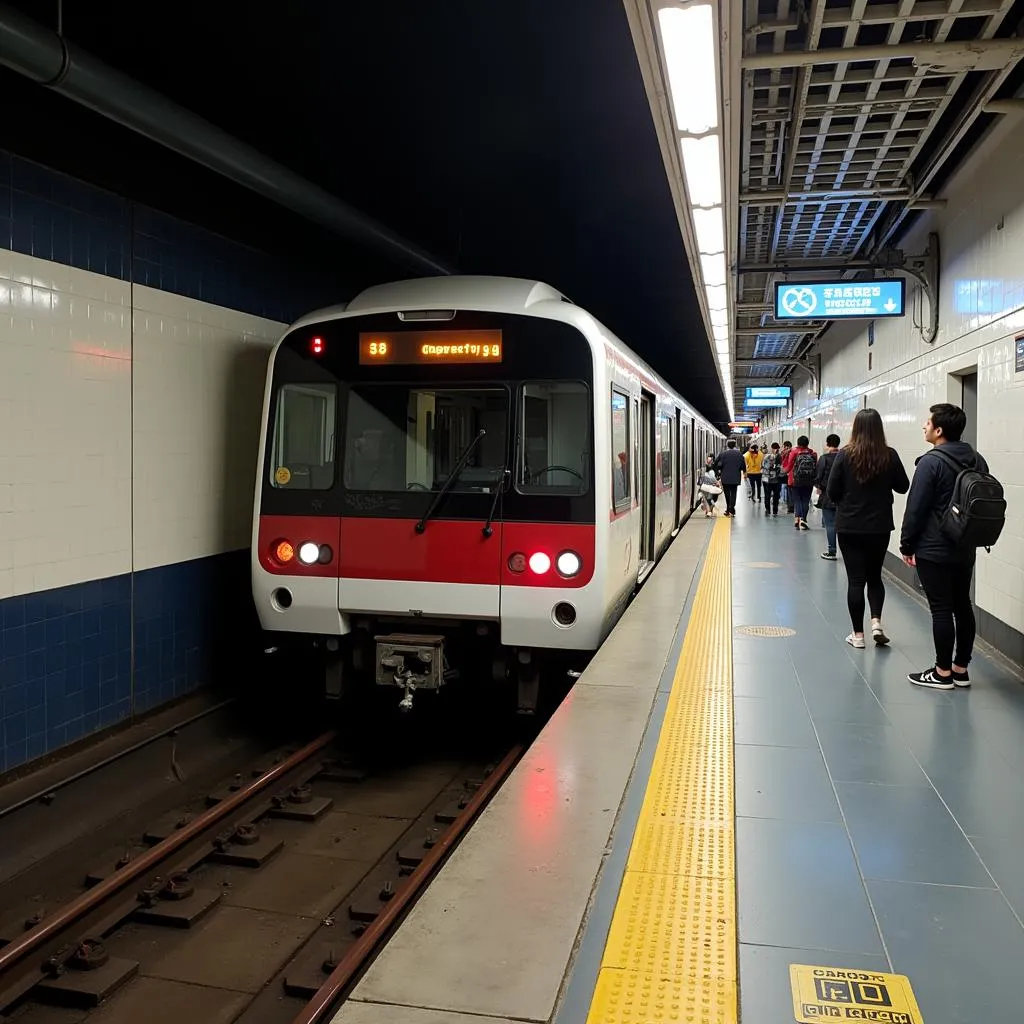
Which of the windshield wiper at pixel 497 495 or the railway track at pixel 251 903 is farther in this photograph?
the windshield wiper at pixel 497 495

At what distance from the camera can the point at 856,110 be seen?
597cm

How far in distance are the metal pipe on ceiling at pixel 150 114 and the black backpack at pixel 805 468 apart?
9.41 m

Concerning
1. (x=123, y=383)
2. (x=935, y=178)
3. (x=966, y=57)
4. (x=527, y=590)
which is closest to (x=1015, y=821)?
(x=527, y=590)

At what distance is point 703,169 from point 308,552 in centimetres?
333

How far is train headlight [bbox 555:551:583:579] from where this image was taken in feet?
16.4

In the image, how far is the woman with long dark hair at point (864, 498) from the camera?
19.1 feet

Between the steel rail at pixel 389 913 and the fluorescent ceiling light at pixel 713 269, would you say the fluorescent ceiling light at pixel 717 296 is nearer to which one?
the fluorescent ceiling light at pixel 713 269

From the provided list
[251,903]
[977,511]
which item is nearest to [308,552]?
[251,903]

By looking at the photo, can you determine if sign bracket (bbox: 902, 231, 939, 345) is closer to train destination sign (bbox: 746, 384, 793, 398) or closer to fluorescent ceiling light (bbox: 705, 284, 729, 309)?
fluorescent ceiling light (bbox: 705, 284, 729, 309)

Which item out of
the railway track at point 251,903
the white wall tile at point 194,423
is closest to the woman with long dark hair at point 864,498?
the railway track at point 251,903

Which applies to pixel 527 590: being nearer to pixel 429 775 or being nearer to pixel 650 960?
pixel 429 775

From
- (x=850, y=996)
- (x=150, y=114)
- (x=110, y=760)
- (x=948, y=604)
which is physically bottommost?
(x=110, y=760)

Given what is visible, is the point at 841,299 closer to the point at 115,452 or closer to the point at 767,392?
the point at 115,452

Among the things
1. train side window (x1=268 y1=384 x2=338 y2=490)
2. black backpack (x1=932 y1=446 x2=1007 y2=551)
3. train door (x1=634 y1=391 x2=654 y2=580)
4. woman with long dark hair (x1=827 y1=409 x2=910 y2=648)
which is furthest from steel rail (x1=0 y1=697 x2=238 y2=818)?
black backpack (x1=932 y1=446 x2=1007 y2=551)
